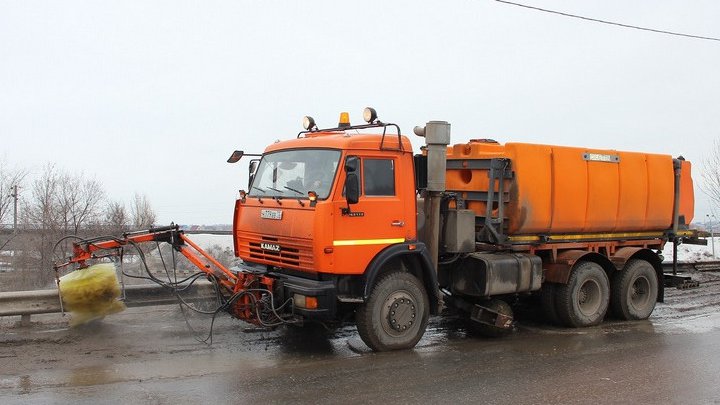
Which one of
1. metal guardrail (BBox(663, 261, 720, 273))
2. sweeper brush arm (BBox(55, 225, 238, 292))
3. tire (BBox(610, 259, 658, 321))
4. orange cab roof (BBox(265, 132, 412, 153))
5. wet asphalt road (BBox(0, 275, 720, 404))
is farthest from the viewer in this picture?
metal guardrail (BBox(663, 261, 720, 273))

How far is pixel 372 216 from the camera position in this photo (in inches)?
287

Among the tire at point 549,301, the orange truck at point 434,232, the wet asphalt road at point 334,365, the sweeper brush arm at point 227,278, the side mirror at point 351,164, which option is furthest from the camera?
the tire at point 549,301

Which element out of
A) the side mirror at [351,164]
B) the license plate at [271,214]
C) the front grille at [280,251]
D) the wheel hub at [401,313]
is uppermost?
the side mirror at [351,164]

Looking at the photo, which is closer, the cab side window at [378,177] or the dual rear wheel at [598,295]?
the cab side window at [378,177]

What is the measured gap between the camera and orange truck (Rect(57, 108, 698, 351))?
7.20m

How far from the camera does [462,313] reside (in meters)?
9.02

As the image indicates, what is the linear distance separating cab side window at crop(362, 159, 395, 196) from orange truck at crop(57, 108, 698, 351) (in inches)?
0.7

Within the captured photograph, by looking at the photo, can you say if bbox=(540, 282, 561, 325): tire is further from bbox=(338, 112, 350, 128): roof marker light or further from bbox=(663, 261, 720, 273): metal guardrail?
bbox=(663, 261, 720, 273): metal guardrail

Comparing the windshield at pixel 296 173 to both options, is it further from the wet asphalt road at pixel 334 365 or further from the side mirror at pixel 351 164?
the wet asphalt road at pixel 334 365

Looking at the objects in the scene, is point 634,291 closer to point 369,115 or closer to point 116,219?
point 369,115

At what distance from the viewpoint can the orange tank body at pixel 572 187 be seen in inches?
344

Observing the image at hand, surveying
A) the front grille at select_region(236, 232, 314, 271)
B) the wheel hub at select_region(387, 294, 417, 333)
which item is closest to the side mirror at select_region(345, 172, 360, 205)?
the front grille at select_region(236, 232, 314, 271)

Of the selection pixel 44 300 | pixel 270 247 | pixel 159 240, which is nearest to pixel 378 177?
pixel 270 247

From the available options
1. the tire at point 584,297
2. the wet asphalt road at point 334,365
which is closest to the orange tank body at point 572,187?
the tire at point 584,297
